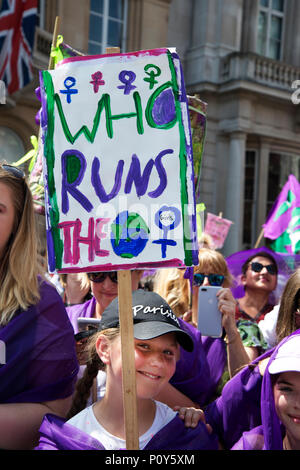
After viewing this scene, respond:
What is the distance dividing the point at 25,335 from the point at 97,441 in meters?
0.38

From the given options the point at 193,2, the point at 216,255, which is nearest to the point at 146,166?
the point at 216,255

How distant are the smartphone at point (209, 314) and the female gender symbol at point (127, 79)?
3.85 feet

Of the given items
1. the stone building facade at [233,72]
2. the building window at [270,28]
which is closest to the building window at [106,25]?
the stone building facade at [233,72]

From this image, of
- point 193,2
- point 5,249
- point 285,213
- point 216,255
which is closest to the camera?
Answer: point 5,249

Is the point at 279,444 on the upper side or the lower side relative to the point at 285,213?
lower

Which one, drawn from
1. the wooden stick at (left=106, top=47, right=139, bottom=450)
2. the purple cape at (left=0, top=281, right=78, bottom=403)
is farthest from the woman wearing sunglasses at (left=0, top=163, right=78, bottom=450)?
the wooden stick at (left=106, top=47, right=139, bottom=450)

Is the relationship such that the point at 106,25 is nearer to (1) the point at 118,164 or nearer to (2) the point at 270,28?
(2) the point at 270,28

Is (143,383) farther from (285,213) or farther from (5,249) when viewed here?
(285,213)

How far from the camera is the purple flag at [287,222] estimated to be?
5465 mm

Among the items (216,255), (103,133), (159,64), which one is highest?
(159,64)

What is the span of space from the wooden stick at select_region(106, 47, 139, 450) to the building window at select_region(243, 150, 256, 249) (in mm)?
11981

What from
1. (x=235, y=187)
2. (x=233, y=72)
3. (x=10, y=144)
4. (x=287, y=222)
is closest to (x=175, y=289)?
(x=287, y=222)
